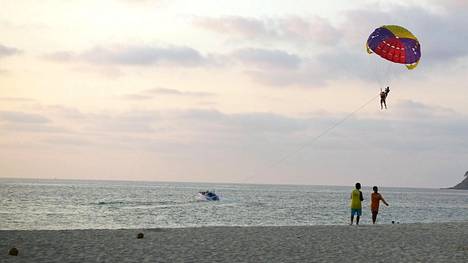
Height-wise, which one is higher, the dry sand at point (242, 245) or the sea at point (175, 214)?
the dry sand at point (242, 245)

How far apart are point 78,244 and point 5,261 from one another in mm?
3029

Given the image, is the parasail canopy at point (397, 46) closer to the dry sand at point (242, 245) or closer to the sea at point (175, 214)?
the dry sand at point (242, 245)

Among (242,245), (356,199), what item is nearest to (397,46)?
(356,199)

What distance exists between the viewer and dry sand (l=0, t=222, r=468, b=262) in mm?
12867

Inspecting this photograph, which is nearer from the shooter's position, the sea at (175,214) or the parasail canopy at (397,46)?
the parasail canopy at (397,46)

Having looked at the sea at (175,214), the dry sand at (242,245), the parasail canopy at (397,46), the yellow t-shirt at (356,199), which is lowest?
the sea at (175,214)

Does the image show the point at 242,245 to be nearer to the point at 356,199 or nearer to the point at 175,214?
the point at 356,199

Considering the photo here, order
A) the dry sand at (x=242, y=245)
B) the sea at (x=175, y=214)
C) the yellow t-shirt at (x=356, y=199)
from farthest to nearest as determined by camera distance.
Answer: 1. the sea at (x=175, y=214)
2. the yellow t-shirt at (x=356, y=199)
3. the dry sand at (x=242, y=245)

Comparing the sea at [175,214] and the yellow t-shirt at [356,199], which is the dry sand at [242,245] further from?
the sea at [175,214]

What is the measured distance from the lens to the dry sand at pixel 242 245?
12867 mm

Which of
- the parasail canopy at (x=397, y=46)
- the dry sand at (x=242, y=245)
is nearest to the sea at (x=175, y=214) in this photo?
the parasail canopy at (x=397, y=46)

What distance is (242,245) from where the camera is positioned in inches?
596

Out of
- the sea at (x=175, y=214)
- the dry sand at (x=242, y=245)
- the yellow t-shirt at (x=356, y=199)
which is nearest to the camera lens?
the dry sand at (x=242, y=245)

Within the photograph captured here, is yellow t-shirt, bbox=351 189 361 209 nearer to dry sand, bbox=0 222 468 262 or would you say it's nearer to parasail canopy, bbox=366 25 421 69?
dry sand, bbox=0 222 468 262
